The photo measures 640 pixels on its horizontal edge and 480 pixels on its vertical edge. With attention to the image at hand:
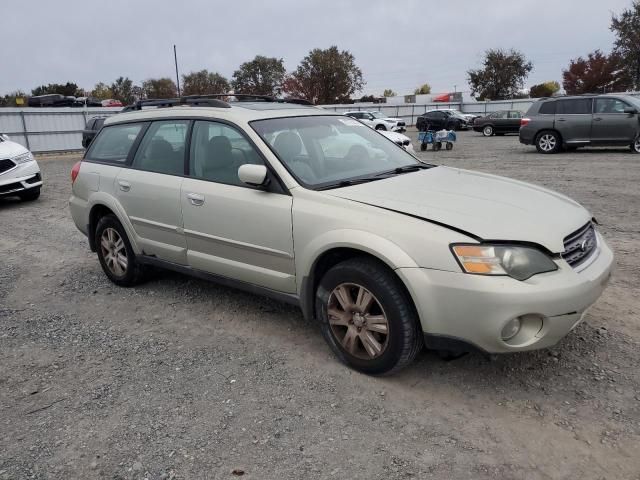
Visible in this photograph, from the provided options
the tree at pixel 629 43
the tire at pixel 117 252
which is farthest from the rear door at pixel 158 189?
the tree at pixel 629 43

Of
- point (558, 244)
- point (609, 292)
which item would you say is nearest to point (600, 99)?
point (609, 292)

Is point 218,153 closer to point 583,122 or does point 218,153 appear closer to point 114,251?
point 114,251

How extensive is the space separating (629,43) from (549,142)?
122 feet

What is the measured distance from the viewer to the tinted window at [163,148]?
4379 millimetres

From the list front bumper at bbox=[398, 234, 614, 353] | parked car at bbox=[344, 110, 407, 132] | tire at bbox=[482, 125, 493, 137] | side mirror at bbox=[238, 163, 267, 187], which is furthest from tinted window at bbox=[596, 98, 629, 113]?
parked car at bbox=[344, 110, 407, 132]

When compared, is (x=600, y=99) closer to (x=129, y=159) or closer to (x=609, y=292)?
(x=609, y=292)

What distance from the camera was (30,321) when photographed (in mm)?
4531

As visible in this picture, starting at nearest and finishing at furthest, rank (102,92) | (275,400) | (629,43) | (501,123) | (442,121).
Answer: (275,400) < (501,123) < (442,121) < (629,43) < (102,92)

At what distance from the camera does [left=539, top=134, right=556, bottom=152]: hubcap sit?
15922 mm

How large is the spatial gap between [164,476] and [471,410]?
65.5 inches

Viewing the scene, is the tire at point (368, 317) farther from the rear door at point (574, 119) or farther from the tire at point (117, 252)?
the rear door at point (574, 119)

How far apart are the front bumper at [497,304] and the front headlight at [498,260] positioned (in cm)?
4

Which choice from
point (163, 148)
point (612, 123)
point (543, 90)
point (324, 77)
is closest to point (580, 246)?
point (163, 148)

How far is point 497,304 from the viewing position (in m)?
2.74
